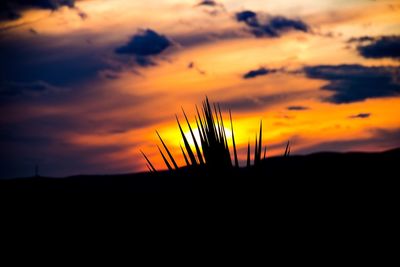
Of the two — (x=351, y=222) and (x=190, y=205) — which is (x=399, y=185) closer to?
(x=351, y=222)

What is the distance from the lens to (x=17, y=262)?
7.47 metres

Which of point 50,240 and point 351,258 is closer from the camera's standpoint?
point 351,258

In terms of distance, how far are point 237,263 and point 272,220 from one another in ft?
1.34

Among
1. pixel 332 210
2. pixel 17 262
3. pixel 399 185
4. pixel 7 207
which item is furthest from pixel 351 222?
pixel 7 207

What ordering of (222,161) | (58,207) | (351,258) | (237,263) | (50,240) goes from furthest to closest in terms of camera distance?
(58,207) < (50,240) < (351,258) < (222,161) < (237,263)

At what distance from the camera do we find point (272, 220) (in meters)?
2.99

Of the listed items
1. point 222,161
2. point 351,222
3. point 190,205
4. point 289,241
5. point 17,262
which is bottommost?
point 17,262

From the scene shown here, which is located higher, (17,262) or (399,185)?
(399,185)

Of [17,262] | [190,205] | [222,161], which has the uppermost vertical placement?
[222,161]

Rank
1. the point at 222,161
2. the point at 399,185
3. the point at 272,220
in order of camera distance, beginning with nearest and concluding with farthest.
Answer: the point at 272,220 < the point at 222,161 < the point at 399,185

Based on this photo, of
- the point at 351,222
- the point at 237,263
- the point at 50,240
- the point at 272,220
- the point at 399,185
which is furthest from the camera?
the point at 399,185

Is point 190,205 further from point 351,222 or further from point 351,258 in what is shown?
point 351,222

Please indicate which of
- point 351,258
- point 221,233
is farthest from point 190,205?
point 351,258

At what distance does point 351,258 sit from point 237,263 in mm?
3098
